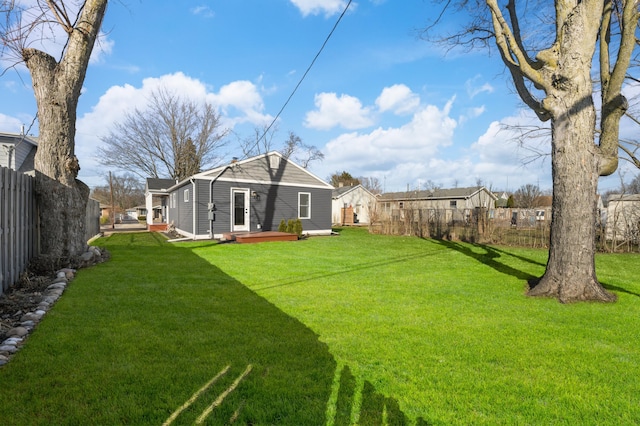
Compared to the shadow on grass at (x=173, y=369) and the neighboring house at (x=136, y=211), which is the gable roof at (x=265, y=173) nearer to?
the shadow on grass at (x=173, y=369)

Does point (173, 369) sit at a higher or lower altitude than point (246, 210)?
lower

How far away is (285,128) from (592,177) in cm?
3090

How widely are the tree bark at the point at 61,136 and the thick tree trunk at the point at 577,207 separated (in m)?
8.55

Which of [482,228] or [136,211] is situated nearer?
[482,228]

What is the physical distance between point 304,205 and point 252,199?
2.92 metres

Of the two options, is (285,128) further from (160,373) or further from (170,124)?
(160,373)

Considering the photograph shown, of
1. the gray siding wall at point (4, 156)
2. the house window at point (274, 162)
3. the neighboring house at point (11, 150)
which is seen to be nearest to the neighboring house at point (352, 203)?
the house window at point (274, 162)

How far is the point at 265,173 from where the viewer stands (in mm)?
16219

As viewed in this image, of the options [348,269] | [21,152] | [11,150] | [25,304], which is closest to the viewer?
[25,304]

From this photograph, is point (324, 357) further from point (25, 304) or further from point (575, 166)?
point (575, 166)

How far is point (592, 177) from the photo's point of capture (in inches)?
197

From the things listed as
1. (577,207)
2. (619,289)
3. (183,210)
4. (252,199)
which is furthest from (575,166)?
(183,210)

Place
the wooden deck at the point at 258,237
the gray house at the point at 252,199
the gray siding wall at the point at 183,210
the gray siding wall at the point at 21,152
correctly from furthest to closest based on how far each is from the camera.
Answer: the gray siding wall at the point at 21,152
the gray siding wall at the point at 183,210
the gray house at the point at 252,199
the wooden deck at the point at 258,237

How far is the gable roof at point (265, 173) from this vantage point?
1500 cm
